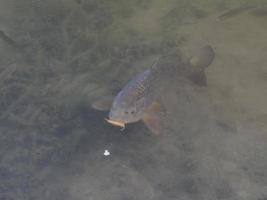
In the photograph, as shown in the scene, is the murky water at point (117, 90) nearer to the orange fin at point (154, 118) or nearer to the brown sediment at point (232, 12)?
the brown sediment at point (232, 12)

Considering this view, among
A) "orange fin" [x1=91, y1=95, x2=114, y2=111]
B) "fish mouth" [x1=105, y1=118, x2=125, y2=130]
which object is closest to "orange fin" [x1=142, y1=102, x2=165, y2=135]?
"fish mouth" [x1=105, y1=118, x2=125, y2=130]

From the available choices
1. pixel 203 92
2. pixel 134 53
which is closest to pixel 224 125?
pixel 203 92

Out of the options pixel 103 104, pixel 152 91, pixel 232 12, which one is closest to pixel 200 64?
pixel 152 91

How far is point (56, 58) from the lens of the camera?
586 cm

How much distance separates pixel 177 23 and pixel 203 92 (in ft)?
4.08

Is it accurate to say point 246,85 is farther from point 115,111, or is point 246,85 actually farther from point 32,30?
point 32,30

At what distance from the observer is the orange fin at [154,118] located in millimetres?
4793

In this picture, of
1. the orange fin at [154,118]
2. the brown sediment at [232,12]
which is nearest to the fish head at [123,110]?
the orange fin at [154,118]

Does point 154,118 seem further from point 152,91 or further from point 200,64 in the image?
point 200,64

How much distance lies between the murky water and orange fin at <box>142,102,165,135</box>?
12 cm

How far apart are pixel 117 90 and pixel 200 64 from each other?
0.90 metres

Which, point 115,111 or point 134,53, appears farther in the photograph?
point 134,53

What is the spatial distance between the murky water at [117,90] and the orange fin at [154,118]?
12 centimetres

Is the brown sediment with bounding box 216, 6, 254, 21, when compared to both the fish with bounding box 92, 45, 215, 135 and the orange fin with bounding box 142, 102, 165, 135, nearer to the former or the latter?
the fish with bounding box 92, 45, 215, 135
